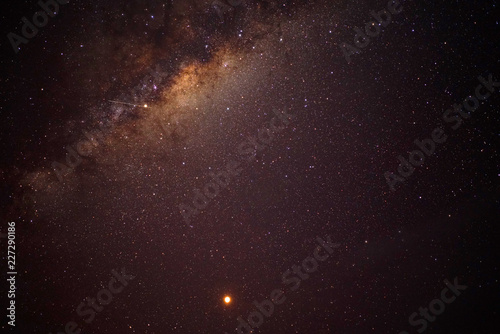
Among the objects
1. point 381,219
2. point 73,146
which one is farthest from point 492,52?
point 73,146


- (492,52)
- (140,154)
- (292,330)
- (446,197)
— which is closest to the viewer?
(492,52)

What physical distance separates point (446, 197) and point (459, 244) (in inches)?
22.7

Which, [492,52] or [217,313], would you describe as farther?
[217,313]

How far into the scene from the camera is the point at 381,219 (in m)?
2.49

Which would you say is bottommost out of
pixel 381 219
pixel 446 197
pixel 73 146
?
pixel 446 197

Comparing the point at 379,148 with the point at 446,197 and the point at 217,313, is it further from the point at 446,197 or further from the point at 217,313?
the point at 217,313

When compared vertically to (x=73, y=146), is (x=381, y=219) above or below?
below

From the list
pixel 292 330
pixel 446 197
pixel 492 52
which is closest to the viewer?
pixel 492 52

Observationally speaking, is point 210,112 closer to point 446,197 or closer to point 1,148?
point 1,148

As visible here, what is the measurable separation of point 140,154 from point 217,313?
2.13 metres

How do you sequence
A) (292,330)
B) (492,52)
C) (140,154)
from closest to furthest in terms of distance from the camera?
(492,52)
(140,154)
(292,330)

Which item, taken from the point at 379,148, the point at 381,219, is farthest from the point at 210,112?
the point at 381,219

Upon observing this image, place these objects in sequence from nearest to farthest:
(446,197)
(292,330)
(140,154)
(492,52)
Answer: (492,52) < (140,154) < (446,197) < (292,330)

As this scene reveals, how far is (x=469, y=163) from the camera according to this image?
2.33m
